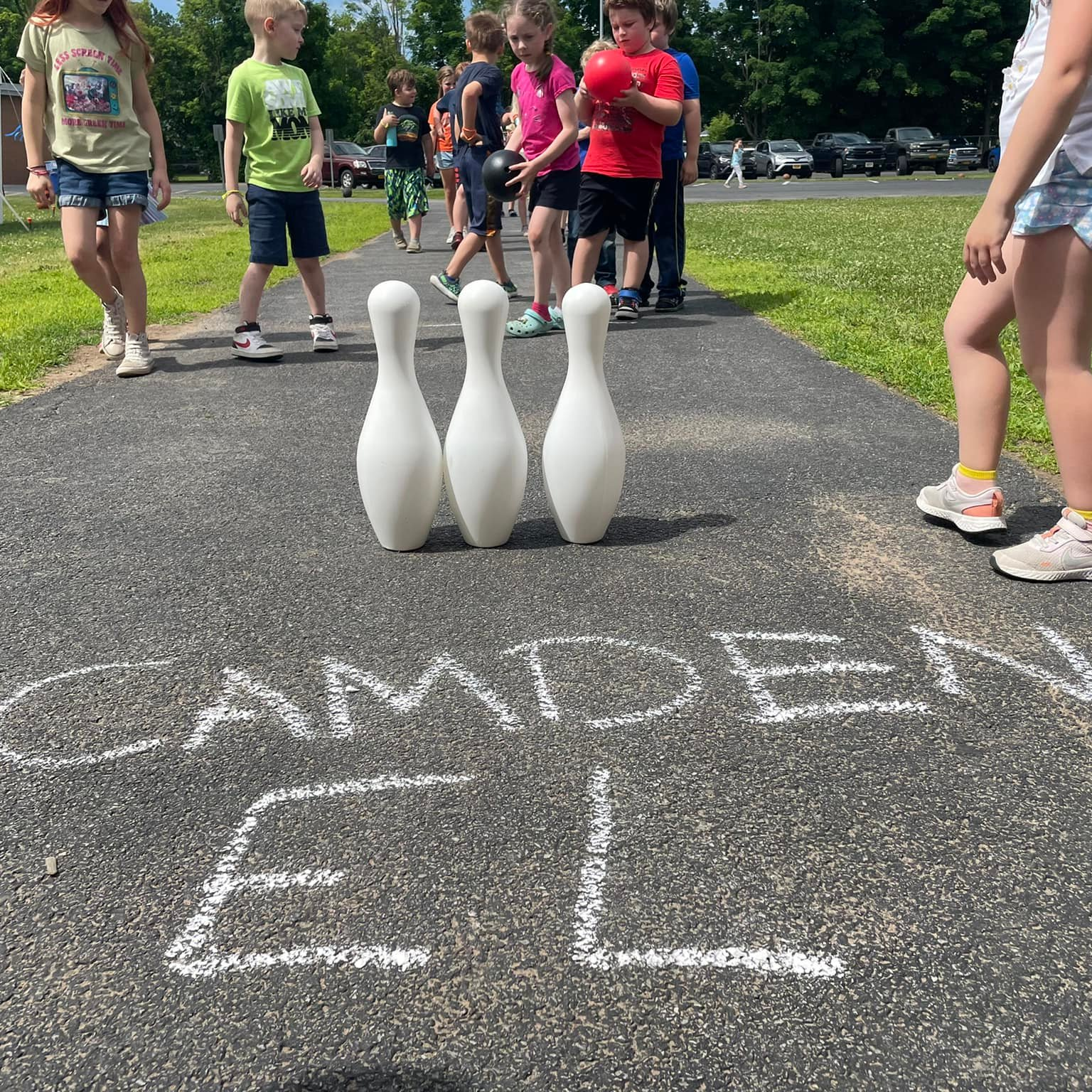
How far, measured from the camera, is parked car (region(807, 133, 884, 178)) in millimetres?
40469

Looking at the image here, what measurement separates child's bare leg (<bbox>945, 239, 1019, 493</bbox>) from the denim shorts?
431 centimetres

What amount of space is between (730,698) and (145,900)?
1.29 m

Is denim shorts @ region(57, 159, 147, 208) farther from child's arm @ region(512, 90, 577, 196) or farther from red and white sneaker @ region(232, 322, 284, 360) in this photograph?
child's arm @ region(512, 90, 577, 196)

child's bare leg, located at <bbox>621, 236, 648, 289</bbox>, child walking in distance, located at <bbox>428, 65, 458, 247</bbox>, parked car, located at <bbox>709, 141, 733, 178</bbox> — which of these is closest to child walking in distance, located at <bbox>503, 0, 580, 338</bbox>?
child's bare leg, located at <bbox>621, 236, 648, 289</bbox>

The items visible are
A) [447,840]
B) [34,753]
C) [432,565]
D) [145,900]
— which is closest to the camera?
[145,900]

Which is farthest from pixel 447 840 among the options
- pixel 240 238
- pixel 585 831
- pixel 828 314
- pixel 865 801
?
pixel 240 238

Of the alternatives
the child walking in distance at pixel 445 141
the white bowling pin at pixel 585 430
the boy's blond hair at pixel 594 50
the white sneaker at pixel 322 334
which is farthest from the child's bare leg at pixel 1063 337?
the child walking in distance at pixel 445 141

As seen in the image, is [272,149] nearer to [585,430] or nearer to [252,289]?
[252,289]

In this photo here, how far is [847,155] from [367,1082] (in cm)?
4334

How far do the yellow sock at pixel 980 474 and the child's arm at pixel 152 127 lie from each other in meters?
4.40

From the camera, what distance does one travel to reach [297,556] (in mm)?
3486

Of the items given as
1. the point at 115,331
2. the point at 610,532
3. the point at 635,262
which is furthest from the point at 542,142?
the point at 610,532

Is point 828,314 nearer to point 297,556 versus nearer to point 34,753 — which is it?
point 297,556

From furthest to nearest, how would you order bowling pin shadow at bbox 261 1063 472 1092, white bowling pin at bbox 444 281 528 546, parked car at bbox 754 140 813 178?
parked car at bbox 754 140 813 178
white bowling pin at bbox 444 281 528 546
bowling pin shadow at bbox 261 1063 472 1092
